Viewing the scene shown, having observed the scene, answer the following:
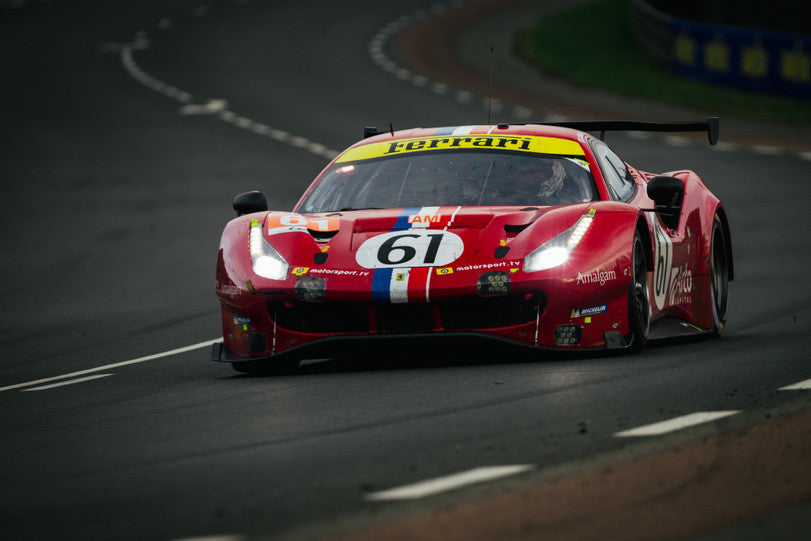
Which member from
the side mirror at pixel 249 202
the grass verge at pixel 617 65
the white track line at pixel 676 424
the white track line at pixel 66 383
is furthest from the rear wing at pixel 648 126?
the grass verge at pixel 617 65

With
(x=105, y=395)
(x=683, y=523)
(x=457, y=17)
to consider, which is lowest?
(x=457, y=17)

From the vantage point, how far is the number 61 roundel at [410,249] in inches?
310

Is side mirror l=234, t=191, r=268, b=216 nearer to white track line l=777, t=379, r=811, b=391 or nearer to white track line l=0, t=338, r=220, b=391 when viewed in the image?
white track line l=0, t=338, r=220, b=391

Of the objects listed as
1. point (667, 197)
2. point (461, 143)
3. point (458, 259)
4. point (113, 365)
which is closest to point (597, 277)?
point (458, 259)

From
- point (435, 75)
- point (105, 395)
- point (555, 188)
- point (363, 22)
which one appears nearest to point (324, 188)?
point (555, 188)

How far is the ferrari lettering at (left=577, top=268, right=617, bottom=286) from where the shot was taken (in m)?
7.89

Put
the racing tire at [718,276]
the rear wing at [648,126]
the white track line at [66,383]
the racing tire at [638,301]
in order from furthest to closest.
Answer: the rear wing at [648,126]
the racing tire at [718,276]
the white track line at [66,383]
the racing tire at [638,301]

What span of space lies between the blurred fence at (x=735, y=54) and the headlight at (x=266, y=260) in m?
21.4

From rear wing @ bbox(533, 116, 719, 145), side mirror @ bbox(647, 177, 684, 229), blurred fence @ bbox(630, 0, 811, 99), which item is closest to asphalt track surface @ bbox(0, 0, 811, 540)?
side mirror @ bbox(647, 177, 684, 229)

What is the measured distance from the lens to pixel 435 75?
115ft

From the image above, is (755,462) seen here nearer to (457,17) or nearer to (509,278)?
(509,278)

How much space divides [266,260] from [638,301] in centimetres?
190

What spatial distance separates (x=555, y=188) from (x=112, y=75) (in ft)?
88.9

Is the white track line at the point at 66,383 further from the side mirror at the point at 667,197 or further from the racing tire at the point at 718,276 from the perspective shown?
the racing tire at the point at 718,276
